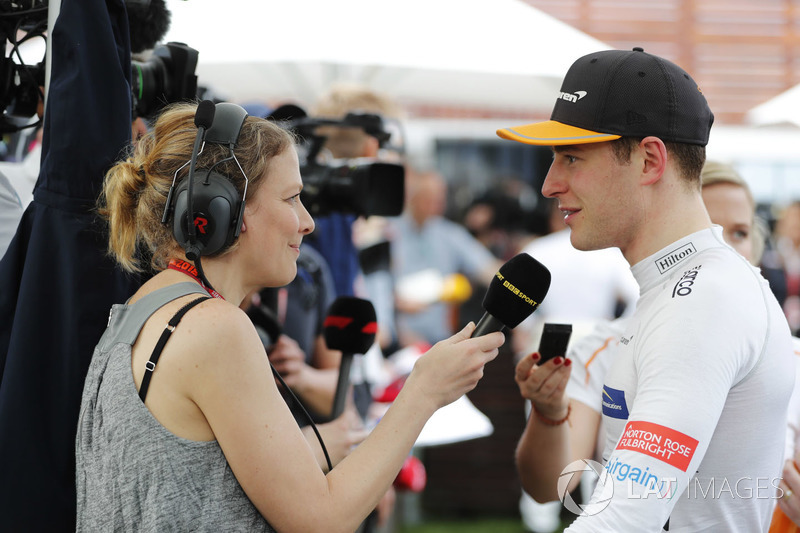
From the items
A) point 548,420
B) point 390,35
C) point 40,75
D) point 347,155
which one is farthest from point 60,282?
point 390,35

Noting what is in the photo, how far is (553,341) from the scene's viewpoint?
6.29 ft

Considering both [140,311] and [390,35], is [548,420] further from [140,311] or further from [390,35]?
[390,35]

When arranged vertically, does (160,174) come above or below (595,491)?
above

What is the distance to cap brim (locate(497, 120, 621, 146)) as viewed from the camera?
1.72 m

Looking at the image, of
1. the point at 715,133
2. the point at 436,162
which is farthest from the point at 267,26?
the point at 715,133

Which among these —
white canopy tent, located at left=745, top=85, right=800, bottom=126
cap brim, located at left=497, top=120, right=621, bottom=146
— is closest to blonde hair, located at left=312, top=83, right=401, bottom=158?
cap brim, located at left=497, top=120, right=621, bottom=146

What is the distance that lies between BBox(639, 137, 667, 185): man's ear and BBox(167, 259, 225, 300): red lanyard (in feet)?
3.06

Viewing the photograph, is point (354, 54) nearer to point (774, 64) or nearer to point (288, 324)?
point (288, 324)

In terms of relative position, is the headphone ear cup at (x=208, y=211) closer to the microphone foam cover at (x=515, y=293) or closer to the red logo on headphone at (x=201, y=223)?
the red logo on headphone at (x=201, y=223)

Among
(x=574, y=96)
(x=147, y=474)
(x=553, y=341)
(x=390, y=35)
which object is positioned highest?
(x=574, y=96)

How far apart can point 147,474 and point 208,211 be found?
50 centimetres

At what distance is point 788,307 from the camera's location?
7211 millimetres

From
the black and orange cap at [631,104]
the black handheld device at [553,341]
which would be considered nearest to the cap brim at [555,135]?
the black and orange cap at [631,104]

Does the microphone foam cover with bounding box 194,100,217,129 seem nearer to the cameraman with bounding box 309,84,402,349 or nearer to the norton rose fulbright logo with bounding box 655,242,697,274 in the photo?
the norton rose fulbright logo with bounding box 655,242,697,274
